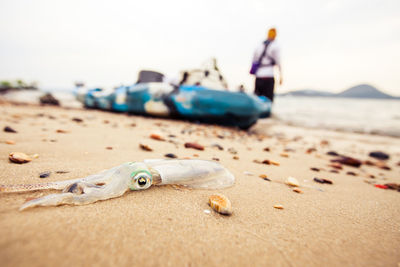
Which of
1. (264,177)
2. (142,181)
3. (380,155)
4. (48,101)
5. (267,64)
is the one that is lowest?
(380,155)

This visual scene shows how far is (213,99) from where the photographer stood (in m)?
4.47

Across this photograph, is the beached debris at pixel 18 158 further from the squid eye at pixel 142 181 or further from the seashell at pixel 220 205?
the seashell at pixel 220 205

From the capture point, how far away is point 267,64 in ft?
20.4

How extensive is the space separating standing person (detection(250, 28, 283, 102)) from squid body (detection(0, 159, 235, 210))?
19.0 ft

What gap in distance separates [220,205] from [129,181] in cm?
41

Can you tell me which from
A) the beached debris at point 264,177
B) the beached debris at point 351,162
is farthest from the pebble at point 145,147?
the beached debris at point 351,162

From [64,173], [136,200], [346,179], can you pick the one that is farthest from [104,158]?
[346,179]

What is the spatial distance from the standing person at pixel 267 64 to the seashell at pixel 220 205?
5987 millimetres

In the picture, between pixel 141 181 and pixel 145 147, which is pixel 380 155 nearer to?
pixel 145 147

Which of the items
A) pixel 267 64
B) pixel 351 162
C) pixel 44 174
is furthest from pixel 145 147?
pixel 267 64

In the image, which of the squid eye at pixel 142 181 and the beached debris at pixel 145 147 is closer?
the squid eye at pixel 142 181

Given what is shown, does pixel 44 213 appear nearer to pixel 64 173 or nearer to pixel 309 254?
pixel 64 173

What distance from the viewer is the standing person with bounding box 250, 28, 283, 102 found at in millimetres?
5992

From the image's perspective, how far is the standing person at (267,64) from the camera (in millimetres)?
5992
